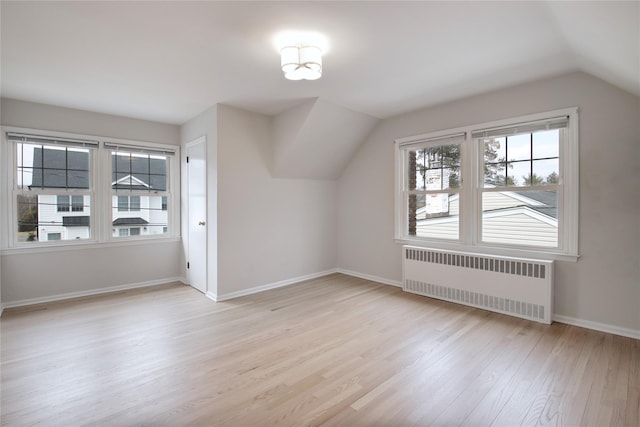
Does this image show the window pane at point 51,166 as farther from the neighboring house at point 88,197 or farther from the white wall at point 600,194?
the white wall at point 600,194

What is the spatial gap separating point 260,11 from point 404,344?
2.79 metres

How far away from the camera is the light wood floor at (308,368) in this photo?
70.7 inches

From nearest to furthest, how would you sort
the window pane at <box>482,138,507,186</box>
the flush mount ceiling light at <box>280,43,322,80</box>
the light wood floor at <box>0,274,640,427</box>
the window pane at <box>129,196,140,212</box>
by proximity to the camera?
the light wood floor at <box>0,274,640,427</box> < the flush mount ceiling light at <box>280,43,322,80</box> < the window pane at <box>482,138,507,186</box> < the window pane at <box>129,196,140,212</box>

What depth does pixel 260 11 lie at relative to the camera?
199 cm

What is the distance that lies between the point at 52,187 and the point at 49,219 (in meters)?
0.41

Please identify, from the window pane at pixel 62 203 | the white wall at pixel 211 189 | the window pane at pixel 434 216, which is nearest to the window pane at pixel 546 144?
the window pane at pixel 434 216

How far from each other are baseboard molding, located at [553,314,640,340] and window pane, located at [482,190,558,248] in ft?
2.40

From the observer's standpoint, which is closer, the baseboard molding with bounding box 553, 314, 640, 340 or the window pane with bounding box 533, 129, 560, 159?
the baseboard molding with bounding box 553, 314, 640, 340

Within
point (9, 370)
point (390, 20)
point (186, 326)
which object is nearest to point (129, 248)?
point (186, 326)

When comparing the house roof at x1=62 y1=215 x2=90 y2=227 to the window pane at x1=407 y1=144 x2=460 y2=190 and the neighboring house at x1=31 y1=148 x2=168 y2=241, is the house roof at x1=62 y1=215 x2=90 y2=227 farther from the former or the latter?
the window pane at x1=407 y1=144 x2=460 y2=190

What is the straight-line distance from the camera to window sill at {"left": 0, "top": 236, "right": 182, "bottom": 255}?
143 inches

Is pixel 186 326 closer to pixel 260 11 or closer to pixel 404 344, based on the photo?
pixel 404 344

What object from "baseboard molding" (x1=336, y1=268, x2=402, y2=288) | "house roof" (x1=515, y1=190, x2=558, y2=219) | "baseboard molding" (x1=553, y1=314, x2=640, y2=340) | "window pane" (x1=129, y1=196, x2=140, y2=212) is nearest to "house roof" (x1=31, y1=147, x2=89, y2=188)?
"window pane" (x1=129, y1=196, x2=140, y2=212)

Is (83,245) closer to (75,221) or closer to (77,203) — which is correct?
(75,221)
